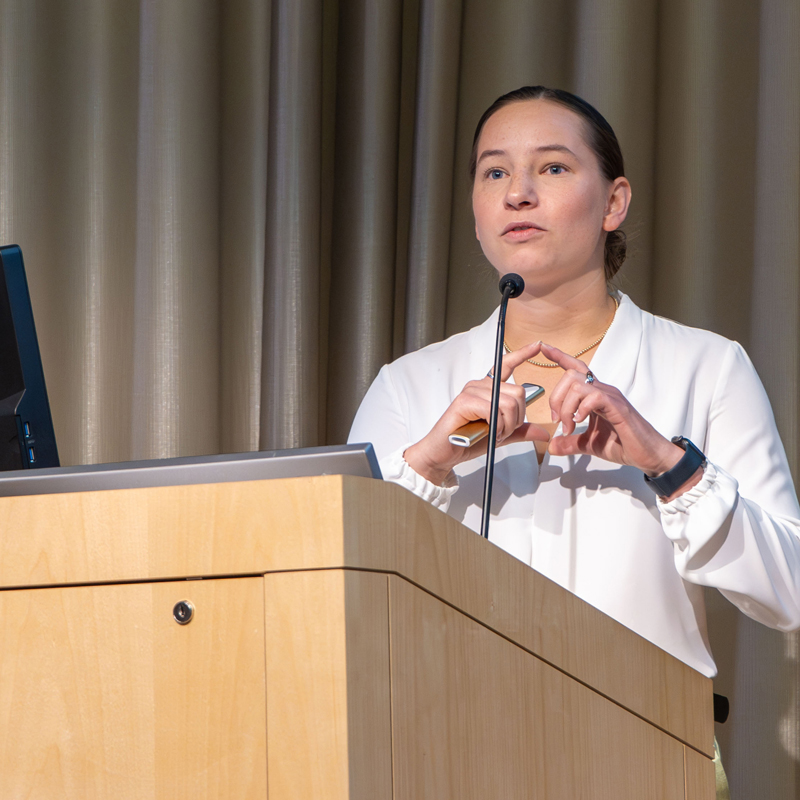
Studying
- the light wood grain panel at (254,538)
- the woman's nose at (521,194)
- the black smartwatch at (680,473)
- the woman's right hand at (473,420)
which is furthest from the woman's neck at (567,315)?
the light wood grain panel at (254,538)

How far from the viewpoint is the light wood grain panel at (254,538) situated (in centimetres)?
58

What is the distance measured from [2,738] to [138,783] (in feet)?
0.32

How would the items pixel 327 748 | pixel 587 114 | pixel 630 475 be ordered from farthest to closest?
pixel 587 114 → pixel 630 475 → pixel 327 748

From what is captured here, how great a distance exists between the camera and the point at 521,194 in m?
1.49

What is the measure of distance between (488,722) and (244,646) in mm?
201

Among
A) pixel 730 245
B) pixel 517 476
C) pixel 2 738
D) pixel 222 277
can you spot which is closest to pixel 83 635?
pixel 2 738

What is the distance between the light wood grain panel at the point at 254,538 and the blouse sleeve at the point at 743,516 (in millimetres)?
463

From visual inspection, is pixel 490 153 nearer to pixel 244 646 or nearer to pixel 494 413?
pixel 494 413

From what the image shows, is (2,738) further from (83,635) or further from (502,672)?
(502,672)

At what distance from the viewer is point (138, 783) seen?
599 mm

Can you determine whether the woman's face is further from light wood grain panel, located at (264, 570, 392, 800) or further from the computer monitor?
light wood grain panel, located at (264, 570, 392, 800)

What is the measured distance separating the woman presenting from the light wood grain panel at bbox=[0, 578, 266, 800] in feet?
1.95

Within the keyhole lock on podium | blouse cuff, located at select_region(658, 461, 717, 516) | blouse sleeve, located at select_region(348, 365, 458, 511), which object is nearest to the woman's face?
blouse sleeve, located at select_region(348, 365, 458, 511)

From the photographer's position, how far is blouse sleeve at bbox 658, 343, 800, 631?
3.73ft
